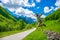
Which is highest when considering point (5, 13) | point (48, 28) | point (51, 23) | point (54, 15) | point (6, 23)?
point (5, 13)

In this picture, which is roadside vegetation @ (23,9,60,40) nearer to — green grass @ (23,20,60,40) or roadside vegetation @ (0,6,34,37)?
green grass @ (23,20,60,40)

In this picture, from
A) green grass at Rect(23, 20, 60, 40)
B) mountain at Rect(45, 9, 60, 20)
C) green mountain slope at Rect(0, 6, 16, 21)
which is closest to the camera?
green grass at Rect(23, 20, 60, 40)

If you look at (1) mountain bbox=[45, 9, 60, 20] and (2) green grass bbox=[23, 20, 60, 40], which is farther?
(1) mountain bbox=[45, 9, 60, 20]

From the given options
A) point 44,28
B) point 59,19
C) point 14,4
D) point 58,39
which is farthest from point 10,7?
point 58,39

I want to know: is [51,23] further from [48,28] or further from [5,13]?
[5,13]

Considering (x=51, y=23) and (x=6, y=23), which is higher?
(x=6, y=23)

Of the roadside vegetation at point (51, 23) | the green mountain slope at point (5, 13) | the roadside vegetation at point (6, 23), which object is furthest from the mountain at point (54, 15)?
the green mountain slope at point (5, 13)

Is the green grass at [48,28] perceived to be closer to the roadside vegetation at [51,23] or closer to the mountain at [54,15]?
the roadside vegetation at [51,23]

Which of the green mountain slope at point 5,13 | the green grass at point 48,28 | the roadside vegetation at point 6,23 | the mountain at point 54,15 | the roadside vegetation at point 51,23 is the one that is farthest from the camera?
the green mountain slope at point 5,13

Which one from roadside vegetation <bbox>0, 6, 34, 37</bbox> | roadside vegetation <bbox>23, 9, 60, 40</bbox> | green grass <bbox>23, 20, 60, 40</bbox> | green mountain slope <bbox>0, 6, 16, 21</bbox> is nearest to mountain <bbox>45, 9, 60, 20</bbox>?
roadside vegetation <bbox>23, 9, 60, 40</bbox>

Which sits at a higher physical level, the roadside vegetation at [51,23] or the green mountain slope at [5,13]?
the green mountain slope at [5,13]

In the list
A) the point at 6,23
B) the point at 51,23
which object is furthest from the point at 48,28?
the point at 6,23

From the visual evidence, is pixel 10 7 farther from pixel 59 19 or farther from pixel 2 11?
pixel 59 19

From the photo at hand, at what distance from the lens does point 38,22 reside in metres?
12.3
